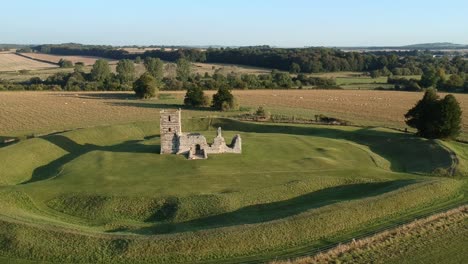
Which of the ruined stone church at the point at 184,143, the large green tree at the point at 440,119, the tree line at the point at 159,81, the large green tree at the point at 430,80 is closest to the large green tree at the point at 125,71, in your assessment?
the tree line at the point at 159,81

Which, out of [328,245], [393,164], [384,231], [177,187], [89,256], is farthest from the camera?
[393,164]

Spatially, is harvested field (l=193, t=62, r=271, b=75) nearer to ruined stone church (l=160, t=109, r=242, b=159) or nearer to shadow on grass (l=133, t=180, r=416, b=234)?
ruined stone church (l=160, t=109, r=242, b=159)

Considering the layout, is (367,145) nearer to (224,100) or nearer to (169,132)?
(169,132)

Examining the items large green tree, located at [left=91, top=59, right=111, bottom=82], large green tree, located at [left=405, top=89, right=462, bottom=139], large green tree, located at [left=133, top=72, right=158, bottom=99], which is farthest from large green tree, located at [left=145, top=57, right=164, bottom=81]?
large green tree, located at [left=405, top=89, right=462, bottom=139]

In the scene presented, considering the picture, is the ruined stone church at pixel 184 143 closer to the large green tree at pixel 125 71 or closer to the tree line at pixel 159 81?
the tree line at pixel 159 81

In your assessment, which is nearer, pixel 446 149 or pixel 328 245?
pixel 328 245

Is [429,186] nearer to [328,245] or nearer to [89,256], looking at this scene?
[328,245]

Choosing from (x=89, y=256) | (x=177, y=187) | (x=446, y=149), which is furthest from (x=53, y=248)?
(x=446, y=149)
